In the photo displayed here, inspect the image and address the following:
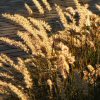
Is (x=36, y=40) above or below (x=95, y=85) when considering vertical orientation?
above

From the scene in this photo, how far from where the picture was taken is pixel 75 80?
10.2 ft

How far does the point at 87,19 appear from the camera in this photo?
3.22 m

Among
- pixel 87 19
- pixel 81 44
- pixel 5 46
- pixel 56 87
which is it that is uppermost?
pixel 87 19

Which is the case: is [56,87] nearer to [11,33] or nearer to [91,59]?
[91,59]

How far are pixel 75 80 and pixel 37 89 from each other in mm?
380

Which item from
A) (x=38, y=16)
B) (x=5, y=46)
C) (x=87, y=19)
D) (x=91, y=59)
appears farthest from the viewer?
(x=38, y=16)

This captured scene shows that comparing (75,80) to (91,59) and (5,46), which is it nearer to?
(91,59)

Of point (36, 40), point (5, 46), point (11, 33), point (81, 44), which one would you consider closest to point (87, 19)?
point (81, 44)

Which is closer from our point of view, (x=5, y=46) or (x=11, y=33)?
(x=5, y=46)

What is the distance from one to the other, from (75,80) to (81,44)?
351 mm

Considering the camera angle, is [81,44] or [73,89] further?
[81,44]

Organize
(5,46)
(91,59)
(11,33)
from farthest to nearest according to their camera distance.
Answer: (11,33) < (5,46) < (91,59)

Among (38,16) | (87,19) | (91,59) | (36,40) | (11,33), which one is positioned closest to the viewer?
(36,40)

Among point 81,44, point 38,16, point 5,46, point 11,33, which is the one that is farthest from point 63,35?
point 38,16
